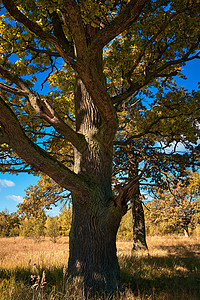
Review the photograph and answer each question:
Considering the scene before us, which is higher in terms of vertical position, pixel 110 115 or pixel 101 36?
pixel 101 36

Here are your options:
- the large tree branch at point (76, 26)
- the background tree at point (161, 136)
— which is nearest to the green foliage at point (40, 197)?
the background tree at point (161, 136)

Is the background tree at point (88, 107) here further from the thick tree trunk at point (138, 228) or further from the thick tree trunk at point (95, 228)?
the thick tree trunk at point (138, 228)

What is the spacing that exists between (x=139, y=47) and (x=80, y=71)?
2.99 m

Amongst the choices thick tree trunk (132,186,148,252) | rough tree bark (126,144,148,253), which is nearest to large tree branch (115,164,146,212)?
rough tree bark (126,144,148,253)

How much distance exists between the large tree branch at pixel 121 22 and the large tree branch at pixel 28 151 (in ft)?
7.10

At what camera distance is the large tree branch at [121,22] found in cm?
397

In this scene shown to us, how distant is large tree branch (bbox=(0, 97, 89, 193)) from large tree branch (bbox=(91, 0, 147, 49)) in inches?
85.2

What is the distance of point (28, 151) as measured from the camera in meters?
4.27

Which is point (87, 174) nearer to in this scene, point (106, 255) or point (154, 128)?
point (106, 255)

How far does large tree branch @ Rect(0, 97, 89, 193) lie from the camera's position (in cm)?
412

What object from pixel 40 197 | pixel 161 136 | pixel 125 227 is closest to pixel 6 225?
pixel 125 227

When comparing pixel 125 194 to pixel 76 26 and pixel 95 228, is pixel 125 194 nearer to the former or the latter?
pixel 95 228

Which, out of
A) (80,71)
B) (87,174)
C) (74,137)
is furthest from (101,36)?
(87,174)

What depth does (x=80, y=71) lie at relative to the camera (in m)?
4.33
